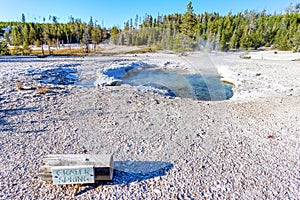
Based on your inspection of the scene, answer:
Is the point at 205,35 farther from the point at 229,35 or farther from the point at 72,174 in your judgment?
the point at 72,174

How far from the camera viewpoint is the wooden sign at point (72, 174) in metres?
2.71

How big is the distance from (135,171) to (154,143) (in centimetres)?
107

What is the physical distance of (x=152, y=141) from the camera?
4332mm

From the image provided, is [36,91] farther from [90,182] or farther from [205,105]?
[205,105]

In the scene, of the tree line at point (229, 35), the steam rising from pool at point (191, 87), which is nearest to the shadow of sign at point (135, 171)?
the steam rising from pool at point (191, 87)

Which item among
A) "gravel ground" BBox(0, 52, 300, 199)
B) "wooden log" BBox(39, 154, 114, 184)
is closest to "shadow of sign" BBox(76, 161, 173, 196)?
"gravel ground" BBox(0, 52, 300, 199)

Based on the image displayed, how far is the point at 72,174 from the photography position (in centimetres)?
273

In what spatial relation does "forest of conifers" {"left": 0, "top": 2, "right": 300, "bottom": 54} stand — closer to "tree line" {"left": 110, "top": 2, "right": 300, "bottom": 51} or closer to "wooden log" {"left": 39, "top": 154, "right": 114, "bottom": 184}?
"tree line" {"left": 110, "top": 2, "right": 300, "bottom": 51}

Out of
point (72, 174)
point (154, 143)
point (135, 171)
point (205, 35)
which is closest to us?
point (72, 174)

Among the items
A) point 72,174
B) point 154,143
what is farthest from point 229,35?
point 72,174

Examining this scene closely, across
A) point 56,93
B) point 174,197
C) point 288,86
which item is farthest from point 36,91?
point 288,86

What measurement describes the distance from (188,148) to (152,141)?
0.87m

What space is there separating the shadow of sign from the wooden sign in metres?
0.21

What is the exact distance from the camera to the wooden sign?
8.89 ft
